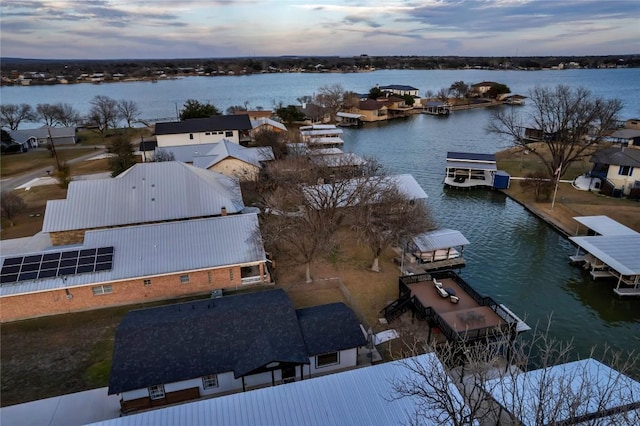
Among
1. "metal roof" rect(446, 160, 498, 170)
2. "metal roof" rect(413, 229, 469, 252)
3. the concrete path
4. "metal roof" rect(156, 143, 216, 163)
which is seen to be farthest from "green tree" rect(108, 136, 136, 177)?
"metal roof" rect(446, 160, 498, 170)

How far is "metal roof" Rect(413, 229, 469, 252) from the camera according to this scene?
81.4 feet

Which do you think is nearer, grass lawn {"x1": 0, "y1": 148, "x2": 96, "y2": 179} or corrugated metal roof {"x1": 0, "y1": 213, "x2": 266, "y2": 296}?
corrugated metal roof {"x1": 0, "y1": 213, "x2": 266, "y2": 296}

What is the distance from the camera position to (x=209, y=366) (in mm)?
14766

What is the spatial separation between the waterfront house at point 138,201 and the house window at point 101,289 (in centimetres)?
685

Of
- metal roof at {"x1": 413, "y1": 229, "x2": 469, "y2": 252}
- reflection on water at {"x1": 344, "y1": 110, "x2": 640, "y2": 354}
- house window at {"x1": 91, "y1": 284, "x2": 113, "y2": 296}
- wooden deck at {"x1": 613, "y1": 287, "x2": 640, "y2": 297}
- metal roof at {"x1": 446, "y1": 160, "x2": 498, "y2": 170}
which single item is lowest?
reflection on water at {"x1": 344, "y1": 110, "x2": 640, "y2": 354}

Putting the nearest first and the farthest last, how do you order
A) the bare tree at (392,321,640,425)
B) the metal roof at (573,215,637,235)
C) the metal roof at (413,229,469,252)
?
1. the bare tree at (392,321,640,425)
2. the metal roof at (413,229,469,252)
3. the metal roof at (573,215,637,235)

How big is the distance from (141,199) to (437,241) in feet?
67.4

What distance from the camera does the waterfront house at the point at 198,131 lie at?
172ft

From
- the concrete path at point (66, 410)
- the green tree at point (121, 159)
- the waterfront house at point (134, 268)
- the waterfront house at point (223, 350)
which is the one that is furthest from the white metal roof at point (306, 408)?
the green tree at point (121, 159)

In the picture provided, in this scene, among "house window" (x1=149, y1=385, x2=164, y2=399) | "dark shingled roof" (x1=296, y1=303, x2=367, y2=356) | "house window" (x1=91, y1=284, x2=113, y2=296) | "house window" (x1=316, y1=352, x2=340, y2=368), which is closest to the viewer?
"house window" (x1=149, y1=385, x2=164, y2=399)

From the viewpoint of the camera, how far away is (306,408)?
12203 mm

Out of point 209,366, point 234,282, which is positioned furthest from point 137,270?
point 209,366

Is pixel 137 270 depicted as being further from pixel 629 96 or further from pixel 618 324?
pixel 629 96

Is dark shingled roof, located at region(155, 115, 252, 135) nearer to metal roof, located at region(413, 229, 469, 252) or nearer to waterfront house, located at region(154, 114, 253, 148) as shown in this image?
waterfront house, located at region(154, 114, 253, 148)
